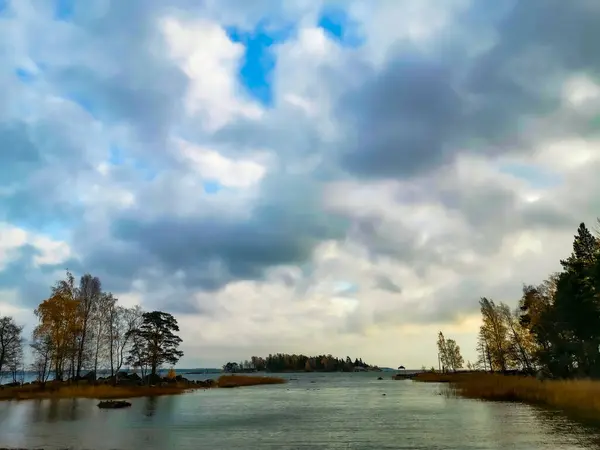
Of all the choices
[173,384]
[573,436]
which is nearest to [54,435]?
[573,436]

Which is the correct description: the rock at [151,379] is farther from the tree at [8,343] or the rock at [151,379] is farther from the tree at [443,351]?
the tree at [443,351]

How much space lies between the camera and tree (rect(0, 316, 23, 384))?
74750 millimetres

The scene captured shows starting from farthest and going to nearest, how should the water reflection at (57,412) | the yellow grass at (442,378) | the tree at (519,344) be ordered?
the yellow grass at (442,378) → the tree at (519,344) → the water reflection at (57,412)

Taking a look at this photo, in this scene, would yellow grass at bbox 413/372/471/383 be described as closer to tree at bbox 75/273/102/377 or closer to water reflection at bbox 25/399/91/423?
tree at bbox 75/273/102/377

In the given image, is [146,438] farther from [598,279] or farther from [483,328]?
[483,328]

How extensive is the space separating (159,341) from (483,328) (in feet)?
219

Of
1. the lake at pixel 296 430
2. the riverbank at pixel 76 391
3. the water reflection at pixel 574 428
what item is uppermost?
the riverbank at pixel 76 391

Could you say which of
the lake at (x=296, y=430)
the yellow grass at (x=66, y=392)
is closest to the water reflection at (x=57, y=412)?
the lake at (x=296, y=430)

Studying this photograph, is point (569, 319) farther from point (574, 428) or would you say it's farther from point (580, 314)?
point (574, 428)

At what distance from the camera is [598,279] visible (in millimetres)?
48281

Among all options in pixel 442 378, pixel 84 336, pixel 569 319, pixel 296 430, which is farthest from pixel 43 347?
pixel 442 378

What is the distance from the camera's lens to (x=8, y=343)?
248 feet

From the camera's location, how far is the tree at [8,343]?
74750 mm

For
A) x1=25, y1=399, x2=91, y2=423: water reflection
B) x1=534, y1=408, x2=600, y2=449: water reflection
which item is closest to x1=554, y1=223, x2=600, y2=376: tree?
x1=534, y1=408, x2=600, y2=449: water reflection
